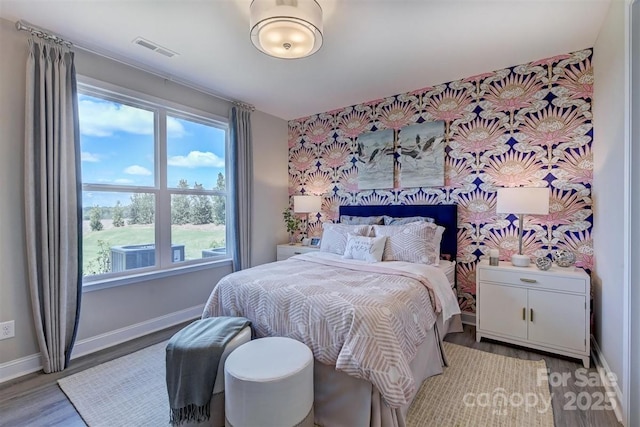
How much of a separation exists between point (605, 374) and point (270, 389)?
7.79ft

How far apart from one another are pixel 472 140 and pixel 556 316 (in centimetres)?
186

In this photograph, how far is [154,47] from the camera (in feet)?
8.31

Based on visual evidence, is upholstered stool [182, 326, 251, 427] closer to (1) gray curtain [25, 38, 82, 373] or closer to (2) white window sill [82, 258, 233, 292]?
(1) gray curtain [25, 38, 82, 373]

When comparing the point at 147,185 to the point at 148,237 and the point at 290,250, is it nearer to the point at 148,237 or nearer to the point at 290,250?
the point at 148,237

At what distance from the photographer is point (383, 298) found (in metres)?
1.74

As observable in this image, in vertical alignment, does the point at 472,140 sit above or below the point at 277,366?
above

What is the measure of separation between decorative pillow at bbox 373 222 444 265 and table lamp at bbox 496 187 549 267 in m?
0.66

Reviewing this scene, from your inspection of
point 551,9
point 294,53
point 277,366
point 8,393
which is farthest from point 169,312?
point 551,9

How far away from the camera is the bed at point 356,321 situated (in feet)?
4.82

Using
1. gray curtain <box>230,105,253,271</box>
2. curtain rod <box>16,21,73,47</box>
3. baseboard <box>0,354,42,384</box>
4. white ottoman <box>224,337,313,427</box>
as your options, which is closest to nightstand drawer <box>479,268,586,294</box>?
white ottoman <box>224,337,313,427</box>

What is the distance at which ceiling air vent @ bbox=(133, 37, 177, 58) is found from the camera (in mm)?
2436

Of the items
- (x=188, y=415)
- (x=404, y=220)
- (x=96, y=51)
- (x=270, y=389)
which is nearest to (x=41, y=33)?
(x=96, y=51)

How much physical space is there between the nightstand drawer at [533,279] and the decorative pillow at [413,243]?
0.48 metres

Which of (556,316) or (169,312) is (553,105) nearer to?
(556,316)
